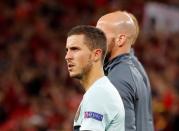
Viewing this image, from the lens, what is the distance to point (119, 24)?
4.12 meters

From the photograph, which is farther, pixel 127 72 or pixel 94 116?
pixel 127 72

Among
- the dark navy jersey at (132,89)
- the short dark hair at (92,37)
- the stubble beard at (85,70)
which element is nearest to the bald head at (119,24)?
the dark navy jersey at (132,89)

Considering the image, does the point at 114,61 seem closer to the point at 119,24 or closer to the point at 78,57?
the point at 119,24

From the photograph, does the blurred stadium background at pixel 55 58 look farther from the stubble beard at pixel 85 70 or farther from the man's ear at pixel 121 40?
the stubble beard at pixel 85 70

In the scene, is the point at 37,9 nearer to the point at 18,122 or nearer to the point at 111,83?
the point at 18,122

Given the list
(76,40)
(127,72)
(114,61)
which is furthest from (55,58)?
(76,40)

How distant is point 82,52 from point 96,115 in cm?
32

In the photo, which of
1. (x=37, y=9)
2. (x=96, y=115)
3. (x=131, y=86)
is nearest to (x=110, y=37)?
(x=131, y=86)

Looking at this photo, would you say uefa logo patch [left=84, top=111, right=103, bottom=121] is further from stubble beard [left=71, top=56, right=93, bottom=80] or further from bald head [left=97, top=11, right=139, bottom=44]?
bald head [left=97, top=11, right=139, bottom=44]

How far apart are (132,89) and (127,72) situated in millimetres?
122

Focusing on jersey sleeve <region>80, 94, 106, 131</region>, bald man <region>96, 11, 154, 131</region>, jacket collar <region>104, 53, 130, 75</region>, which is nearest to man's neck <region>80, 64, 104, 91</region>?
jersey sleeve <region>80, 94, 106, 131</region>

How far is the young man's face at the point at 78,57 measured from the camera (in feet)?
11.3

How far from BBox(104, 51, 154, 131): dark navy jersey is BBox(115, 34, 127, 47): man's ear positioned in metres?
0.08

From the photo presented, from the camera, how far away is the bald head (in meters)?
4.09
